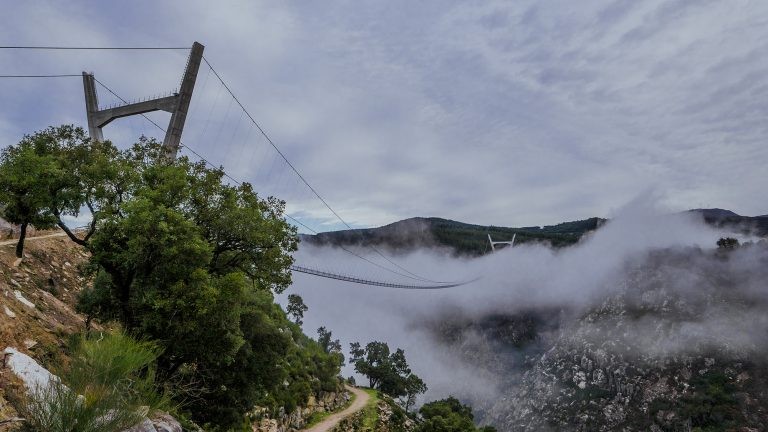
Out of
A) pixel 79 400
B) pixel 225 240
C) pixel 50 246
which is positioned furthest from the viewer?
pixel 50 246

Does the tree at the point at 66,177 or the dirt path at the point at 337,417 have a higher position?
the tree at the point at 66,177

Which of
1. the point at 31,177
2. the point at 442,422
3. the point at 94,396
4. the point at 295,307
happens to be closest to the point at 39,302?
the point at 31,177

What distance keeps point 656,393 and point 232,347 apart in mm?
197640

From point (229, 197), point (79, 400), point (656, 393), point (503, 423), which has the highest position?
point (229, 197)

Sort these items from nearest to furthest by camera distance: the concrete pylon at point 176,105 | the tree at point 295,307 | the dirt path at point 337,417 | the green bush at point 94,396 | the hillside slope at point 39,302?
the green bush at point 94,396
the hillside slope at point 39,302
the concrete pylon at point 176,105
the dirt path at point 337,417
the tree at point 295,307

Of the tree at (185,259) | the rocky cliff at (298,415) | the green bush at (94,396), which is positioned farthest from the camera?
the rocky cliff at (298,415)

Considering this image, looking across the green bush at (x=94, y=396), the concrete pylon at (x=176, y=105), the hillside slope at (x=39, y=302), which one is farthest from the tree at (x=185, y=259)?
the concrete pylon at (x=176, y=105)

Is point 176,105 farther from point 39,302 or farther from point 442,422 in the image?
point 442,422

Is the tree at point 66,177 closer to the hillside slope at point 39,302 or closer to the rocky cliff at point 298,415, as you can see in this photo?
the hillside slope at point 39,302

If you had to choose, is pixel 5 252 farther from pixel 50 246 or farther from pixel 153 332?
pixel 153 332

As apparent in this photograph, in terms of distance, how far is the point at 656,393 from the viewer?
170 meters

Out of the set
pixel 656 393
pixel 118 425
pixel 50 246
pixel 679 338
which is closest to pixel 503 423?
pixel 656 393

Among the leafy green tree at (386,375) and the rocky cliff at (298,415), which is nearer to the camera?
the rocky cliff at (298,415)

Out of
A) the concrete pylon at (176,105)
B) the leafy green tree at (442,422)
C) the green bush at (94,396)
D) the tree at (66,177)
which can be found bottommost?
the leafy green tree at (442,422)
